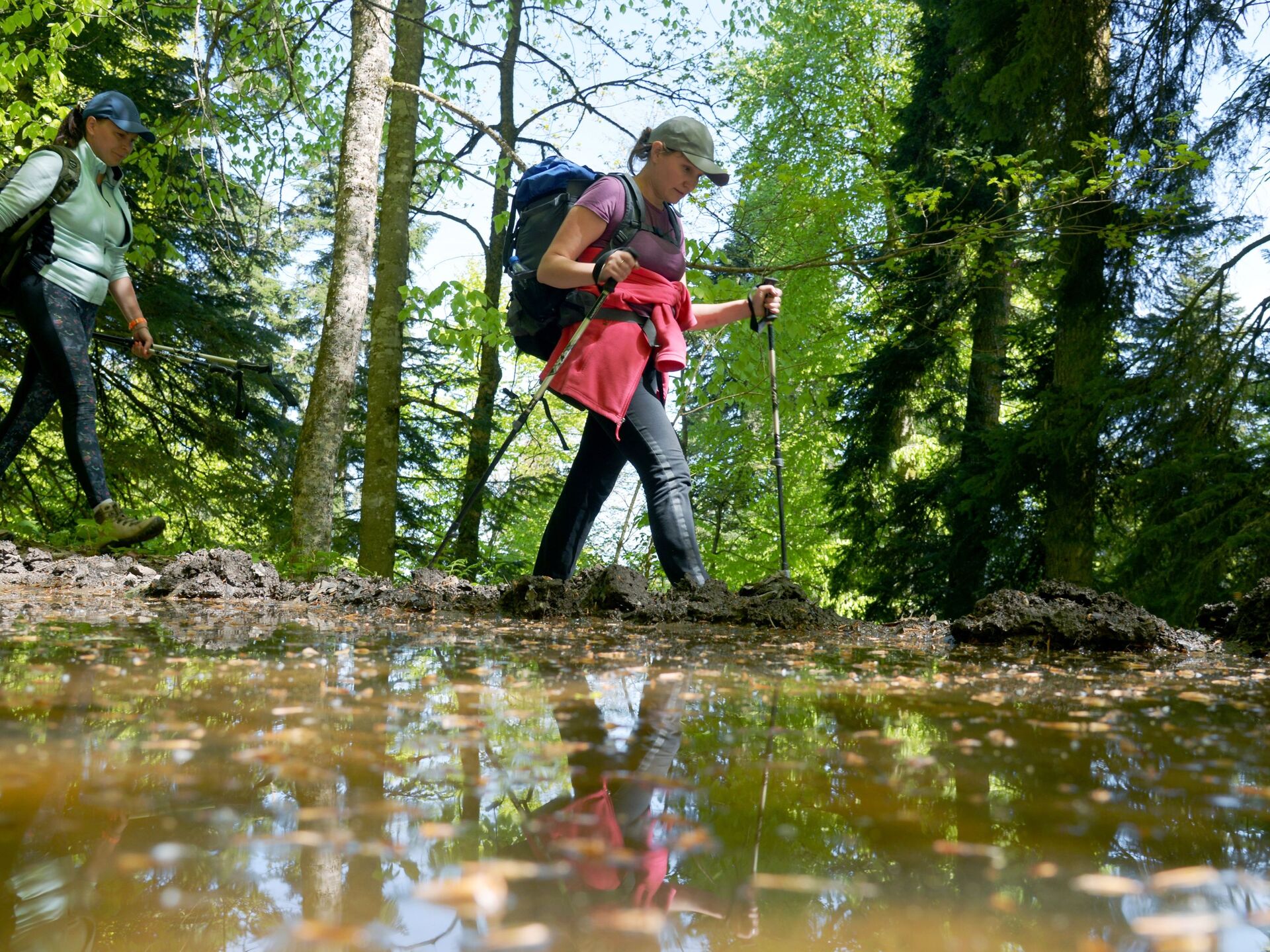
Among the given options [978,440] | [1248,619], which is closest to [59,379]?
[1248,619]

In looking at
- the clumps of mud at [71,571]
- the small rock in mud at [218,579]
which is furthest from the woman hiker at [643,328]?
the clumps of mud at [71,571]

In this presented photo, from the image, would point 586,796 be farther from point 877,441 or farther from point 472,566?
point 877,441

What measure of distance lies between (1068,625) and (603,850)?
340 centimetres

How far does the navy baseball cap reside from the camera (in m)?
5.39

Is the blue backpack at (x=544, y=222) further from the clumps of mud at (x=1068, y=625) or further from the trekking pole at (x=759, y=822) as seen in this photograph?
the trekking pole at (x=759, y=822)

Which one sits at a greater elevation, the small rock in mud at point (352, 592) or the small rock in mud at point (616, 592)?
the small rock in mud at point (616, 592)

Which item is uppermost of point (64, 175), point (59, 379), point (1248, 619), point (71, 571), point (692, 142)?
point (692, 142)

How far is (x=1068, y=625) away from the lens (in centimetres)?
405

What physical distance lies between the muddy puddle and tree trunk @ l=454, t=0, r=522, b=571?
9761 millimetres

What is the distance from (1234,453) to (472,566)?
791cm

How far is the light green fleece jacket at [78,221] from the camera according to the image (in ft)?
17.1

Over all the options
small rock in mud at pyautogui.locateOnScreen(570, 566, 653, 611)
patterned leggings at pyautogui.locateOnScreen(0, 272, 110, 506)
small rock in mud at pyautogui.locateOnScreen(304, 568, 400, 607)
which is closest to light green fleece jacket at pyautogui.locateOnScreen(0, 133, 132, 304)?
patterned leggings at pyautogui.locateOnScreen(0, 272, 110, 506)

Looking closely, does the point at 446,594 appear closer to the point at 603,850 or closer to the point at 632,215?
the point at 632,215

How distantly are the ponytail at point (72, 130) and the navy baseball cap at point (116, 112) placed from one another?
9 centimetres
